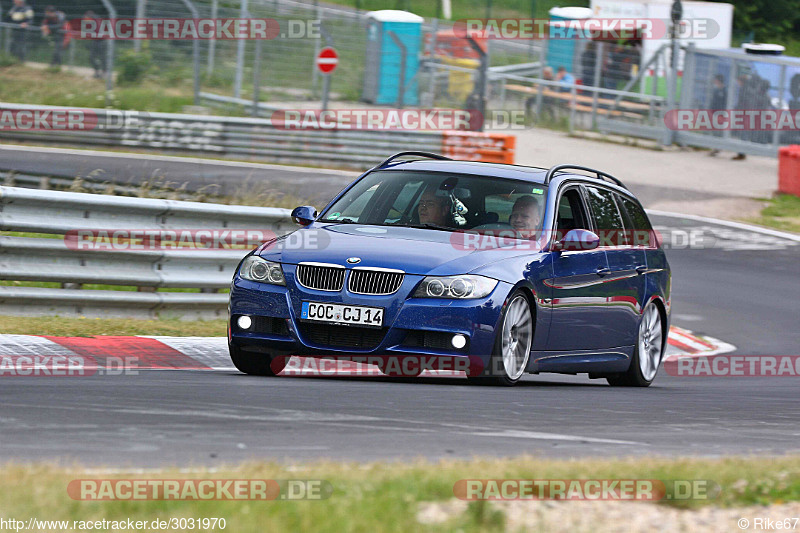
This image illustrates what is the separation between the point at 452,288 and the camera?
26.9 feet

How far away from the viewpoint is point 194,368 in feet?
29.7

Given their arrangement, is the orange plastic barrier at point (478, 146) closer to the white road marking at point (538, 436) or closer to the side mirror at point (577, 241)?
the side mirror at point (577, 241)

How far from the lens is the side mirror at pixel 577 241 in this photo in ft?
30.4

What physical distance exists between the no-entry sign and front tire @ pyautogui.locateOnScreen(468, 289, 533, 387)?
68.4ft

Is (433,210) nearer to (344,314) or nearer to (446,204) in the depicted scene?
(446,204)

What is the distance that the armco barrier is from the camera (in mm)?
26781

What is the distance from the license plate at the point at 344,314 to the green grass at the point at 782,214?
16316 mm

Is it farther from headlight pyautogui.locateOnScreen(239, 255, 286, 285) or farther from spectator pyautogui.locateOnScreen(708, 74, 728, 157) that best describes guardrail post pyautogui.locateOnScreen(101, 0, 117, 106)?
headlight pyautogui.locateOnScreen(239, 255, 286, 285)

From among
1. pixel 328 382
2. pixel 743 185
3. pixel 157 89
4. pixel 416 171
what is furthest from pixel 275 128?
pixel 328 382

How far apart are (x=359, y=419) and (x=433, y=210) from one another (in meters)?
3.04

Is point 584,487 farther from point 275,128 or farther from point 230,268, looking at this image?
point 275,128

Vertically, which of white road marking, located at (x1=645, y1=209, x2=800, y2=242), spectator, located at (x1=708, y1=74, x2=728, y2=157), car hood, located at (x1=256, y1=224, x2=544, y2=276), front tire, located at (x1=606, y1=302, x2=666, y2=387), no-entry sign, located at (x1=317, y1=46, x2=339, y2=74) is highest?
no-entry sign, located at (x1=317, y1=46, x2=339, y2=74)

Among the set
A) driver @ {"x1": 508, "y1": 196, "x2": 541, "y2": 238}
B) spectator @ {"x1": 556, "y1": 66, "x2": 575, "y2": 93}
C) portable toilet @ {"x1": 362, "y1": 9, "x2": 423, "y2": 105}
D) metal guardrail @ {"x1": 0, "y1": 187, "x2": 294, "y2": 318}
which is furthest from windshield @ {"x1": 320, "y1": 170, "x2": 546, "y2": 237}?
spectator @ {"x1": 556, "y1": 66, "x2": 575, "y2": 93}

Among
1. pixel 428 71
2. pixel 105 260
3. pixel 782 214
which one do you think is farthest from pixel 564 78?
pixel 105 260
